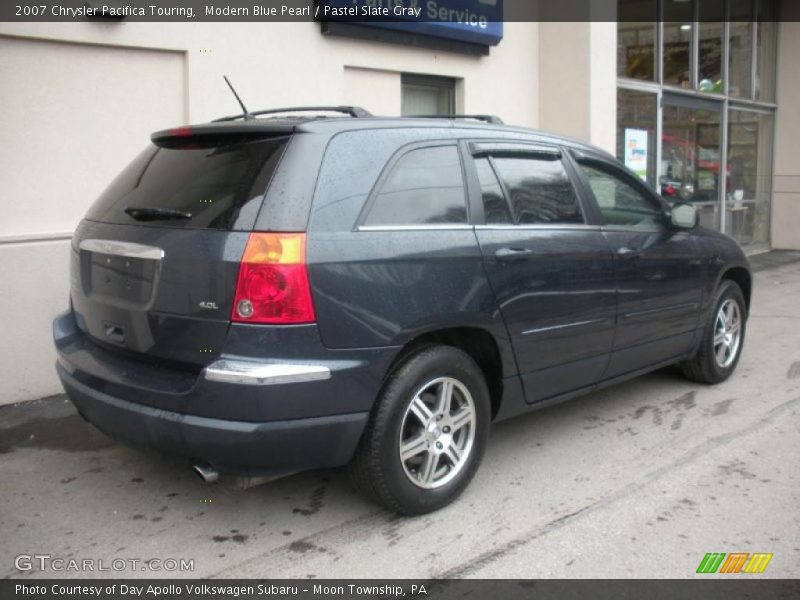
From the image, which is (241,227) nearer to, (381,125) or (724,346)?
(381,125)

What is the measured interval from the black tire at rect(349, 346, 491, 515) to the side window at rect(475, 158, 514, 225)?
724mm

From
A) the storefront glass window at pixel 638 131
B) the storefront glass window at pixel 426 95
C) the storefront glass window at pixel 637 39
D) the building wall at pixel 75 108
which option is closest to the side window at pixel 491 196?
the building wall at pixel 75 108

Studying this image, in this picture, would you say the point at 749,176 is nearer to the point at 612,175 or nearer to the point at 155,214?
the point at 612,175

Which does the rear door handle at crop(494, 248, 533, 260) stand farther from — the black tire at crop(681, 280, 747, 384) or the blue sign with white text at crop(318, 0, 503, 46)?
the blue sign with white text at crop(318, 0, 503, 46)

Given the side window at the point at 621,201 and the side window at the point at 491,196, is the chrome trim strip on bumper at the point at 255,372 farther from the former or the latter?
the side window at the point at 621,201

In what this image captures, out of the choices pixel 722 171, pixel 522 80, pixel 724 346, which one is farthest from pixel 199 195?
pixel 722 171

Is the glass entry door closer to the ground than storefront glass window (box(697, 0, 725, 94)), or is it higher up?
closer to the ground

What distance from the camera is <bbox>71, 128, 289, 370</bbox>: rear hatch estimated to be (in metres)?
3.23

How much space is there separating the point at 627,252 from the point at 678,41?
8.48 metres

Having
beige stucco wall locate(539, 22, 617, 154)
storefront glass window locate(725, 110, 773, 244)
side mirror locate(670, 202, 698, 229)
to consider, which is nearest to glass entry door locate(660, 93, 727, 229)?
storefront glass window locate(725, 110, 773, 244)

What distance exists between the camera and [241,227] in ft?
10.7

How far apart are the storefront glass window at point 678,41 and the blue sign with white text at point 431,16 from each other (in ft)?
12.9

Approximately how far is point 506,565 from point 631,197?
2.70 m

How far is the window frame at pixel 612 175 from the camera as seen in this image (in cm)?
471
